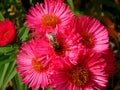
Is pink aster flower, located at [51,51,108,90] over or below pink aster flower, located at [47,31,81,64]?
below

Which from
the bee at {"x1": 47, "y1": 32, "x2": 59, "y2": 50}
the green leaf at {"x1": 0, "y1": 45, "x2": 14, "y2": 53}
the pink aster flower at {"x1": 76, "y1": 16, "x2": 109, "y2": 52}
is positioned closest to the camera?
the bee at {"x1": 47, "y1": 32, "x2": 59, "y2": 50}

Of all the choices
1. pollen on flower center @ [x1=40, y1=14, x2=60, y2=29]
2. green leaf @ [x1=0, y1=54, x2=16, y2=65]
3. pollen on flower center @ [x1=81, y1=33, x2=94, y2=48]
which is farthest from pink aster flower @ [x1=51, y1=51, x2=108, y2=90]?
green leaf @ [x1=0, y1=54, x2=16, y2=65]

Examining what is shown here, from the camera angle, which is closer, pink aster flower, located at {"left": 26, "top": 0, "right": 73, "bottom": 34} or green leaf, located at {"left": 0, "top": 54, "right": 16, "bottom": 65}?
pink aster flower, located at {"left": 26, "top": 0, "right": 73, "bottom": 34}

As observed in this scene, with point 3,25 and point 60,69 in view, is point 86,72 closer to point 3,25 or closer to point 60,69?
point 60,69

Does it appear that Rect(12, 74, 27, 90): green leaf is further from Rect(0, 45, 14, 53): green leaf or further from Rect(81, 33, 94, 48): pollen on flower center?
Rect(81, 33, 94, 48): pollen on flower center

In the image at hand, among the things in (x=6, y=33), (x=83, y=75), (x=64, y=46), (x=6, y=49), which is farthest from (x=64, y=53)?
(x=6, y=49)

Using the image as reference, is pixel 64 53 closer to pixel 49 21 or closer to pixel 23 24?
pixel 49 21
